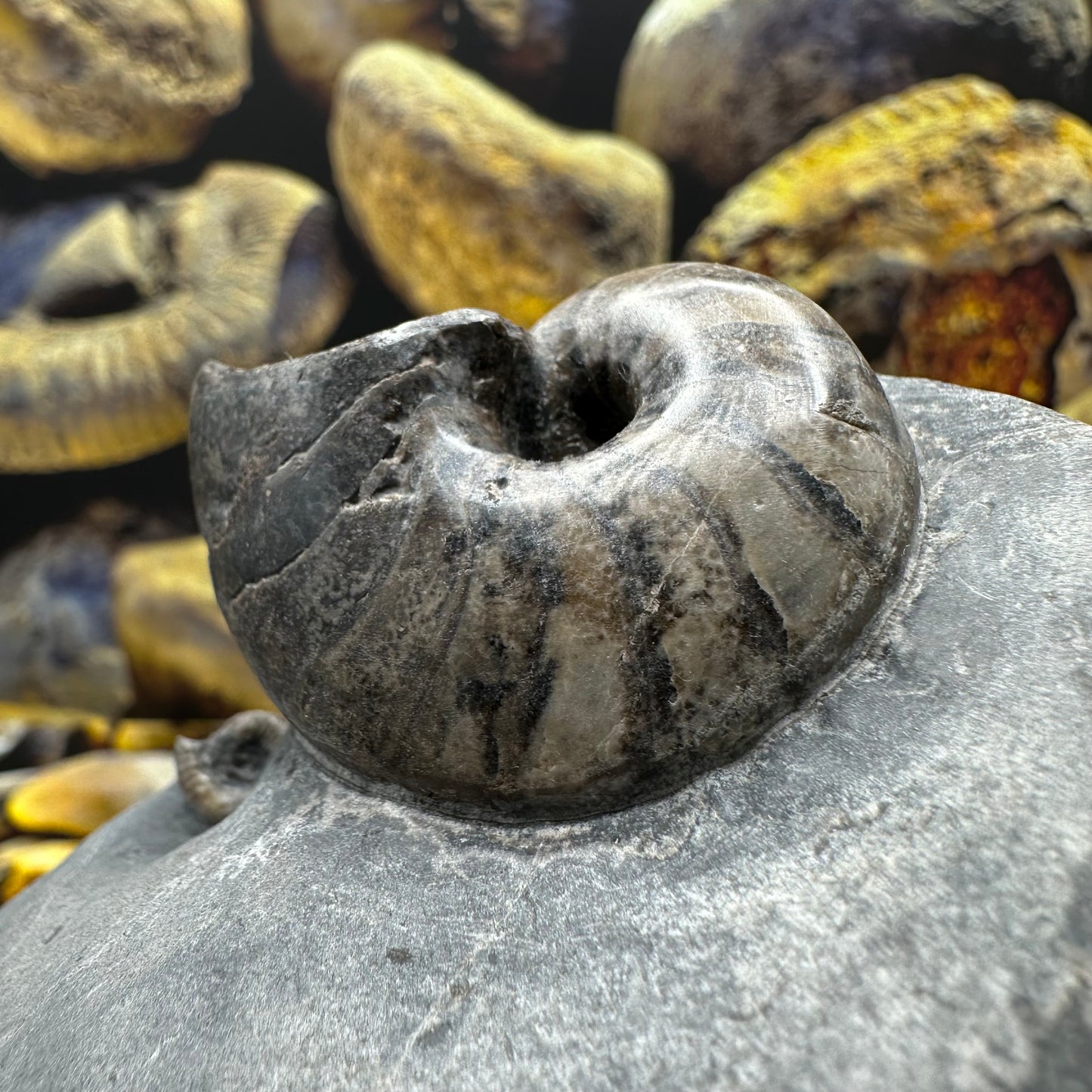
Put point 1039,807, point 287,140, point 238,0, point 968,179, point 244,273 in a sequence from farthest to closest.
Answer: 1. point 287,140
2. point 238,0
3. point 244,273
4. point 968,179
5. point 1039,807

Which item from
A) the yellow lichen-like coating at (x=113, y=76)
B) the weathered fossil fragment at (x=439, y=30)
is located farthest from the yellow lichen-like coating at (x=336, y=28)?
the yellow lichen-like coating at (x=113, y=76)

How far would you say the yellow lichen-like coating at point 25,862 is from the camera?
3.89ft

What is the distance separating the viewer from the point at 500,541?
0.48 metres

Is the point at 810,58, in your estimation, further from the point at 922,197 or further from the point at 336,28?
the point at 336,28

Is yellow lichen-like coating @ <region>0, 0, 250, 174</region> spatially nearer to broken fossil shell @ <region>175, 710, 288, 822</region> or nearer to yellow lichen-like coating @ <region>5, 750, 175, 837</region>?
yellow lichen-like coating @ <region>5, 750, 175, 837</region>

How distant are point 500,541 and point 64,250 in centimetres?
207

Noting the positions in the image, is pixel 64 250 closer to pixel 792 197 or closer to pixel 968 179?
pixel 792 197

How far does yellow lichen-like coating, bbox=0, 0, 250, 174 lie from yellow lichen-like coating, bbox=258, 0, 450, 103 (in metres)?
0.10

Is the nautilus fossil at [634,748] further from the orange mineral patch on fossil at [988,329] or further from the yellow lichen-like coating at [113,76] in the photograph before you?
the yellow lichen-like coating at [113,76]

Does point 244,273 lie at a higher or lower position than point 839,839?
lower

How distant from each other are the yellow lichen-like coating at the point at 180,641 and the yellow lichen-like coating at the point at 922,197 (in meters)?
1.25

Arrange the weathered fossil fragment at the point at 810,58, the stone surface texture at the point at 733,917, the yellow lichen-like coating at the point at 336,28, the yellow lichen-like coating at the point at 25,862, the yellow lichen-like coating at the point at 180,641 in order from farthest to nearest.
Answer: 1. the yellow lichen-like coating at the point at 336,28
2. the yellow lichen-like coating at the point at 180,641
3. the weathered fossil fragment at the point at 810,58
4. the yellow lichen-like coating at the point at 25,862
5. the stone surface texture at the point at 733,917

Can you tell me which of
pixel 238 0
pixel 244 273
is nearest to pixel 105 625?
pixel 244 273

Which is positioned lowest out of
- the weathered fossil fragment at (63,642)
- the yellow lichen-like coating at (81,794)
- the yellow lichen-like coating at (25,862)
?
the weathered fossil fragment at (63,642)
